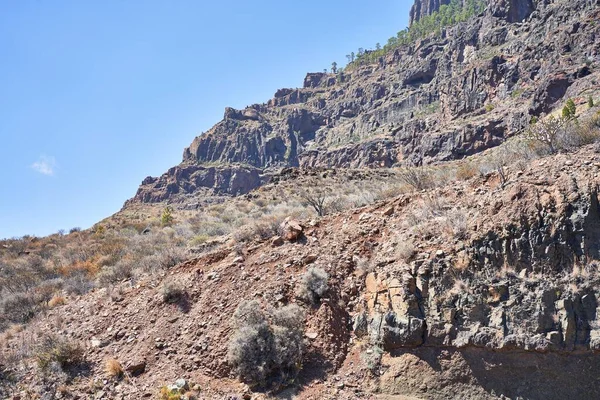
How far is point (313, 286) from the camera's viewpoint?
280 inches

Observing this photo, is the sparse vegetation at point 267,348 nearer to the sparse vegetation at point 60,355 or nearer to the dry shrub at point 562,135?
the sparse vegetation at point 60,355

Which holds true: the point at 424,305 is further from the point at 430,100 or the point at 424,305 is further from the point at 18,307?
the point at 430,100

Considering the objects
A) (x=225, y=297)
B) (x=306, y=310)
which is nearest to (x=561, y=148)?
(x=306, y=310)

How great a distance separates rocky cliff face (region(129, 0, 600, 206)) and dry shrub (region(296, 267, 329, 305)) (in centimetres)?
4341

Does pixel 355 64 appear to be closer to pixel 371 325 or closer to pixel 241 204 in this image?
pixel 241 204

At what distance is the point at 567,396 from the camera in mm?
4777

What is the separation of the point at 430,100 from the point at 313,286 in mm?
90598

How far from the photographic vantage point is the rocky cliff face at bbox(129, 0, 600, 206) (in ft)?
182

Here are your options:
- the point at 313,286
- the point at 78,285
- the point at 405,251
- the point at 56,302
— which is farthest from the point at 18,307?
the point at 405,251

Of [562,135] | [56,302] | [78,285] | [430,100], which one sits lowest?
[56,302]

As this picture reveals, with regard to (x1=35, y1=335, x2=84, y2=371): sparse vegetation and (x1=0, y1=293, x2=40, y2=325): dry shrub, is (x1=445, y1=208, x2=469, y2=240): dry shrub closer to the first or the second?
(x1=35, y1=335, x2=84, y2=371): sparse vegetation

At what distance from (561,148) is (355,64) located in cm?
13710

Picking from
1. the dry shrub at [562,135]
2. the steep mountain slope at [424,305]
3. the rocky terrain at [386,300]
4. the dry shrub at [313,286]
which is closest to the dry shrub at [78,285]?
the rocky terrain at [386,300]

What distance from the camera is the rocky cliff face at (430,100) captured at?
5553cm
